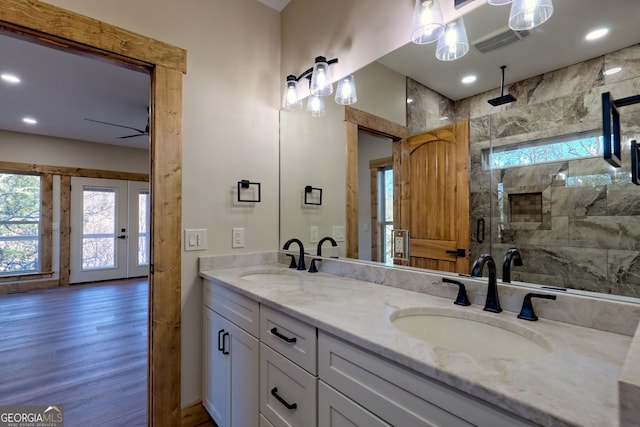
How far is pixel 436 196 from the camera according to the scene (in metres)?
1.40

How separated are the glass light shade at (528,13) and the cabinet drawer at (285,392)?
1485 millimetres

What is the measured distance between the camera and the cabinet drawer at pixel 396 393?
2.08 ft

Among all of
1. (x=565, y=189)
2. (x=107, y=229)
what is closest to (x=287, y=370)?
(x=565, y=189)

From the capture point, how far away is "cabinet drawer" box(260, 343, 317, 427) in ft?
3.50

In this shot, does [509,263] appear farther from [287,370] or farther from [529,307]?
[287,370]

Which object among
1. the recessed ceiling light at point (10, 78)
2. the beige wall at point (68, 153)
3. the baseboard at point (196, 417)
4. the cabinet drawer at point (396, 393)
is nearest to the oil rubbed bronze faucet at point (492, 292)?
the cabinet drawer at point (396, 393)

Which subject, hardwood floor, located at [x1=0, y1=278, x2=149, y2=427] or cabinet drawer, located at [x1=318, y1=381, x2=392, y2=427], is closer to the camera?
Result: cabinet drawer, located at [x1=318, y1=381, x2=392, y2=427]

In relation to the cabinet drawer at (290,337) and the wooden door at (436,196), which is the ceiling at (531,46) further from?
the cabinet drawer at (290,337)

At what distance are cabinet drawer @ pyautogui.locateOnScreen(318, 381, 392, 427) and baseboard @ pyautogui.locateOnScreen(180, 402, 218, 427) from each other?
1229 millimetres

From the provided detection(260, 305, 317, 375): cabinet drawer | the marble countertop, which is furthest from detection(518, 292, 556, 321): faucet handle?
detection(260, 305, 317, 375): cabinet drawer

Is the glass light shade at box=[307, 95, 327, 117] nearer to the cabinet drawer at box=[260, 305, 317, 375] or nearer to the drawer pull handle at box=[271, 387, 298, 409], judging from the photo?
the cabinet drawer at box=[260, 305, 317, 375]

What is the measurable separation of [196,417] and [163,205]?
4.27ft

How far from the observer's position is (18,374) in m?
2.42

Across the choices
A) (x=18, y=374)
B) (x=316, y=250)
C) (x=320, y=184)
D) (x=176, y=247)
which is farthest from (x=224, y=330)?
(x=18, y=374)
